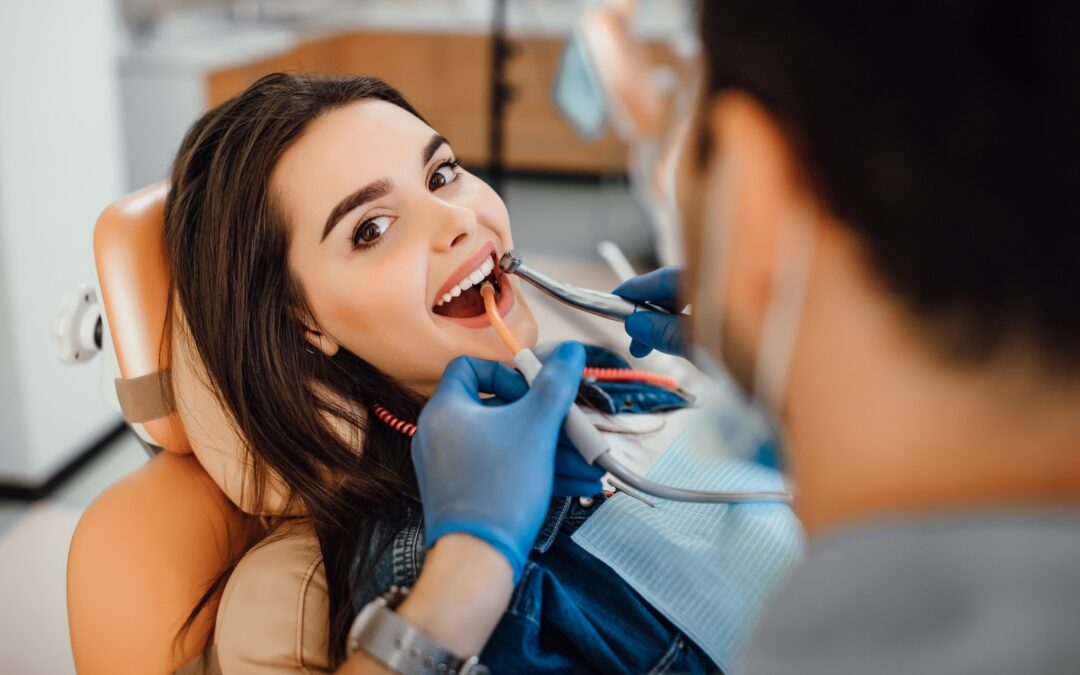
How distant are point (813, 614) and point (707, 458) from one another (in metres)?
0.61

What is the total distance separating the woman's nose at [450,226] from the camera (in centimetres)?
115

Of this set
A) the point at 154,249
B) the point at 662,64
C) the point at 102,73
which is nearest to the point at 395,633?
the point at 154,249

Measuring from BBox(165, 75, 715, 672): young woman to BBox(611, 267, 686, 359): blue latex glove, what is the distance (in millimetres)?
141

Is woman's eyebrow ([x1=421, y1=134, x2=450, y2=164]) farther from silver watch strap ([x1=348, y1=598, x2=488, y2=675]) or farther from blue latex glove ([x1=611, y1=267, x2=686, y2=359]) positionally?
silver watch strap ([x1=348, y1=598, x2=488, y2=675])

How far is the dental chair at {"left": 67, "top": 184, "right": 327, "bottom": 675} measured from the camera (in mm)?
977

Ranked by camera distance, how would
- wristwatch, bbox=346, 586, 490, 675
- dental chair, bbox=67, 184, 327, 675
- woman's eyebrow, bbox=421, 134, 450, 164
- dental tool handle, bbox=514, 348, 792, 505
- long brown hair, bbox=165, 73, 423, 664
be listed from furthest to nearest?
woman's eyebrow, bbox=421, 134, 450, 164 → long brown hair, bbox=165, 73, 423, 664 → dental chair, bbox=67, 184, 327, 675 → dental tool handle, bbox=514, 348, 792, 505 → wristwatch, bbox=346, 586, 490, 675

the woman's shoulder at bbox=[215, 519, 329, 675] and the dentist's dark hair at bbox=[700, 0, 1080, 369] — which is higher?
the dentist's dark hair at bbox=[700, 0, 1080, 369]

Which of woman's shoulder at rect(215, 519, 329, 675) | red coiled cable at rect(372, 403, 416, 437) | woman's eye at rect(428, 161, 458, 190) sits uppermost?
woman's eye at rect(428, 161, 458, 190)

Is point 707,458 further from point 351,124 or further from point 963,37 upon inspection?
point 963,37

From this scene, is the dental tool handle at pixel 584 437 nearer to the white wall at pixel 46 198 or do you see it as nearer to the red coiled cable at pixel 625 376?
the red coiled cable at pixel 625 376

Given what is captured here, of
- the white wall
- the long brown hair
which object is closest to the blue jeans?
the long brown hair

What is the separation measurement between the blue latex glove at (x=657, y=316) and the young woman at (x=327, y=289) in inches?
5.5

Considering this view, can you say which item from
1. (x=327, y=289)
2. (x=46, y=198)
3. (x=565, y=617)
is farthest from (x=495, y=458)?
(x=46, y=198)

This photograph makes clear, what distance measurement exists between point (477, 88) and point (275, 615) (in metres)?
4.18
